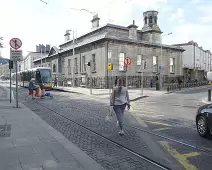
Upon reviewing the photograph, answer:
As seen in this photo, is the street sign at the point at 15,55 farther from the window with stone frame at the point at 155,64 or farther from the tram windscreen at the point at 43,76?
the window with stone frame at the point at 155,64

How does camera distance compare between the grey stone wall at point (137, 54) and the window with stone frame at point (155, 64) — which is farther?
the window with stone frame at point (155, 64)

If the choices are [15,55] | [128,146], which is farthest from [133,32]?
[128,146]

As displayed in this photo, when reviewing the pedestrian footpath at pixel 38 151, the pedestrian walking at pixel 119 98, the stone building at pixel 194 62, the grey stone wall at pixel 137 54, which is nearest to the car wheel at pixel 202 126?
the pedestrian walking at pixel 119 98

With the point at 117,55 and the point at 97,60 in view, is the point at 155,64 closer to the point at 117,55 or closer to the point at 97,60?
the point at 117,55

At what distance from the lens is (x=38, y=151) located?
4965 mm

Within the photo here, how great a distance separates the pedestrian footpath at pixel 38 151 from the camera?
4.17 meters

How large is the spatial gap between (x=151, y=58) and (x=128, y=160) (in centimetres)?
3426

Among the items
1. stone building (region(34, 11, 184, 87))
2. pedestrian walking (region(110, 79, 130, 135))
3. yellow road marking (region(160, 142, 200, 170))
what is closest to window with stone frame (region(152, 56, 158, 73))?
stone building (region(34, 11, 184, 87))

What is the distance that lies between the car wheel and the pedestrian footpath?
360 centimetres

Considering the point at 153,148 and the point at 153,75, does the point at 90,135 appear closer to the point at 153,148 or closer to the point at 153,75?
the point at 153,148

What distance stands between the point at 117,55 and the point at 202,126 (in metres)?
26.7

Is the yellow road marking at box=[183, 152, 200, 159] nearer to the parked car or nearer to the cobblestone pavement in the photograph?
the cobblestone pavement

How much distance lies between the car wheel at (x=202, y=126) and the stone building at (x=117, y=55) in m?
21.3

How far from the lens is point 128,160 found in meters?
4.68
